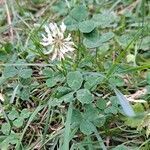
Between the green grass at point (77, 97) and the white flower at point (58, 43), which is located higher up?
the white flower at point (58, 43)

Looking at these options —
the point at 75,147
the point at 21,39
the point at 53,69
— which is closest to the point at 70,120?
the point at 75,147

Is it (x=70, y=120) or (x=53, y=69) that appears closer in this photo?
(x=70, y=120)

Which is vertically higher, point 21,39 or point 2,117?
point 21,39

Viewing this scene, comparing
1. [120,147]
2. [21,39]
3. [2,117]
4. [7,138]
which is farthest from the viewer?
[21,39]

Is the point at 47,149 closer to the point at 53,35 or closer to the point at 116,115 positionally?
the point at 116,115

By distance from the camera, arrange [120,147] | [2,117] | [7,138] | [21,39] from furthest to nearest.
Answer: [21,39] < [2,117] < [7,138] < [120,147]

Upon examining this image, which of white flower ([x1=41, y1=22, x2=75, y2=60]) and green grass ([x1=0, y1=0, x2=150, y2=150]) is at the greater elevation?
white flower ([x1=41, y1=22, x2=75, y2=60])

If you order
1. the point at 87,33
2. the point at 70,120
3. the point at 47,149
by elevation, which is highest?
the point at 87,33

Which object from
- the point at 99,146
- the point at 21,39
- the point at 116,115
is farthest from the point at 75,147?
the point at 21,39

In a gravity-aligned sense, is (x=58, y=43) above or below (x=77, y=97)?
above

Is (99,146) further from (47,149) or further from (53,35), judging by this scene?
(53,35)
